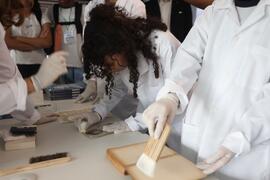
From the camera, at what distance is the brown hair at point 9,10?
3.47 feet

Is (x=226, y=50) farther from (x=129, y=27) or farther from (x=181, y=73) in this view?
(x=129, y=27)

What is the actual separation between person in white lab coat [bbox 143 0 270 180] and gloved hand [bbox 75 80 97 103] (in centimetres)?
98

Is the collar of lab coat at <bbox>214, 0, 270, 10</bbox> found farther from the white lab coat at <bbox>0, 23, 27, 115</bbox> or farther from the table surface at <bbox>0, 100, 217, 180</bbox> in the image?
the white lab coat at <bbox>0, 23, 27, 115</bbox>

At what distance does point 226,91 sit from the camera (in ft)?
3.48

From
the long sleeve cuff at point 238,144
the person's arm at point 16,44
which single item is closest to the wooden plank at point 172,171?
the long sleeve cuff at point 238,144

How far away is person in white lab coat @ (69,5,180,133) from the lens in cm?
143

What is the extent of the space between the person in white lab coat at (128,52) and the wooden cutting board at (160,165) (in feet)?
1.13

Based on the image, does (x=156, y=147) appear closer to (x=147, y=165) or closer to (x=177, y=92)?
(x=147, y=165)

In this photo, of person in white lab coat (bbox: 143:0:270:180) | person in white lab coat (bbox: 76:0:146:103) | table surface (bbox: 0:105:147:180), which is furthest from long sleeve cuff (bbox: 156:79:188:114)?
person in white lab coat (bbox: 76:0:146:103)

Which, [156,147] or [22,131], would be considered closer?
[156,147]

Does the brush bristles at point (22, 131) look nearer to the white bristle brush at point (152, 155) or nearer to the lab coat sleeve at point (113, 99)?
the lab coat sleeve at point (113, 99)

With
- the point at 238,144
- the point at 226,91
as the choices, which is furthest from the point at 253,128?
the point at 226,91

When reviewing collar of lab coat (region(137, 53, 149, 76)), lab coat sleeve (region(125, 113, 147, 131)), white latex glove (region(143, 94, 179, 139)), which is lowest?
lab coat sleeve (region(125, 113, 147, 131))

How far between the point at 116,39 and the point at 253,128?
775 millimetres
